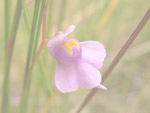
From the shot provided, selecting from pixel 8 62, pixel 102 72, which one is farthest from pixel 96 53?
pixel 102 72

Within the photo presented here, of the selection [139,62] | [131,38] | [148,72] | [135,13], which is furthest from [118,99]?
[131,38]

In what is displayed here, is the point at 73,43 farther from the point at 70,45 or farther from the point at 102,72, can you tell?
the point at 102,72

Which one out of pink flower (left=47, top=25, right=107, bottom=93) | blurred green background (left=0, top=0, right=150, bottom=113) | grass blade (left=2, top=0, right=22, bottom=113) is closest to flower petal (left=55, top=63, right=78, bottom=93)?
pink flower (left=47, top=25, right=107, bottom=93)

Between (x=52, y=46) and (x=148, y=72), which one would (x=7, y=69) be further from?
(x=148, y=72)

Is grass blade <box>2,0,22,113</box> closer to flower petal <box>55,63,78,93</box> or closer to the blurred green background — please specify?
flower petal <box>55,63,78,93</box>

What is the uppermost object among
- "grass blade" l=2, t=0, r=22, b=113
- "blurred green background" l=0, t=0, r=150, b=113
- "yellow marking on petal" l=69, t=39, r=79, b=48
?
"yellow marking on petal" l=69, t=39, r=79, b=48

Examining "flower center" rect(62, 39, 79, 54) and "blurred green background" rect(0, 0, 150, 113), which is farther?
"blurred green background" rect(0, 0, 150, 113)

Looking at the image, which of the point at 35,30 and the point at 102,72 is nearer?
the point at 35,30
